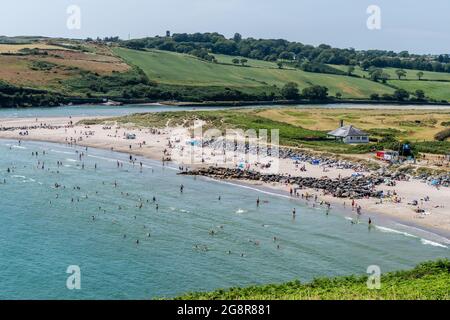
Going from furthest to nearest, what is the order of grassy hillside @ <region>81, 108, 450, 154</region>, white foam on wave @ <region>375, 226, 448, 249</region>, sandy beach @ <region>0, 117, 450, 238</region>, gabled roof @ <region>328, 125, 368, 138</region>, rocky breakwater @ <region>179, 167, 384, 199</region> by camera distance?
gabled roof @ <region>328, 125, 368, 138</region> < grassy hillside @ <region>81, 108, 450, 154</region> < rocky breakwater @ <region>179, 167, 384, 199</region> < sandy beach @ <region>0, 117, 450, 238</region> < white foam on wave @ <region>375, 226, 448, 249</region>

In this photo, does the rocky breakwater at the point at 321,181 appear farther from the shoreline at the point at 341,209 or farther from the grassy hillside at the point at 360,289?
the grassy hillside at the point at 360,289

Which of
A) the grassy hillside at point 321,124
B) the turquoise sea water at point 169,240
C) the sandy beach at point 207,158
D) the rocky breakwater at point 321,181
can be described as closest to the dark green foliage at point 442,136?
the grassy hillside at point 321,124

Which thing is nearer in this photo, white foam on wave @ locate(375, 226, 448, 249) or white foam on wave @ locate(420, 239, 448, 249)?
white foam on wave @ locate(420, 239, 448, 249)

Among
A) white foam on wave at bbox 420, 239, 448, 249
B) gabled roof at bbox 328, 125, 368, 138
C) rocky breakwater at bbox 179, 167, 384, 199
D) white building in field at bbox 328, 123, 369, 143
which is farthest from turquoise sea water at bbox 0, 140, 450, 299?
gabled roof at bbox 328, 125, 368, 138

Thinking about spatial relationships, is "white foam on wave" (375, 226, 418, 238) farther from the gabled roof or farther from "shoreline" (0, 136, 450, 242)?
the gabled roof

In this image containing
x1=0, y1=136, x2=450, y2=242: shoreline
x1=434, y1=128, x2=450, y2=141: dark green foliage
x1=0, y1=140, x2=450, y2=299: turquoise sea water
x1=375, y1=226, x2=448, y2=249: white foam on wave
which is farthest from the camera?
x1=434, y1=128, x2=450, y2=141: dark green foliage

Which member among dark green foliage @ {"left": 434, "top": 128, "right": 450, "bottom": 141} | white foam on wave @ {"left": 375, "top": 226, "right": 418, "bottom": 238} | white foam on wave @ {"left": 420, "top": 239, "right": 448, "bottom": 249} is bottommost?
white foam on wave @ {"left": 420, "top": 239, "right": 448, "bottom": 249}

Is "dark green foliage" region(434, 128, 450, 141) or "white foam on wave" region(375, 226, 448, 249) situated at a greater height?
"dark green foliage" region(434, 128, 450, 141)

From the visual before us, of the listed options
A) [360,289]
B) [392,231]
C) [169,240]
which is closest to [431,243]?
[392,231]
